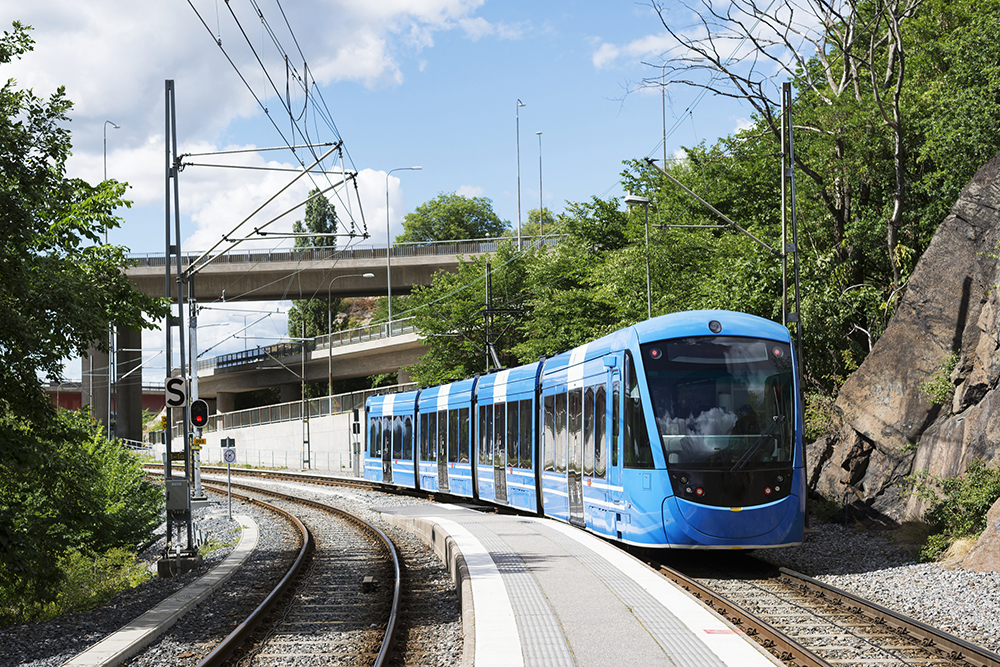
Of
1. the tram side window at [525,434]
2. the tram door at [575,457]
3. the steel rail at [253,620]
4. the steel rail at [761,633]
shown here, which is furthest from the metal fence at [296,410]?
the steel rail at [761,633]

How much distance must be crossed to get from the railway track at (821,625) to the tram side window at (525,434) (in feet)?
23.7

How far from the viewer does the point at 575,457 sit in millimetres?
17219

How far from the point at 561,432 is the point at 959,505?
6.63 metres

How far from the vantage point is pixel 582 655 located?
7969 mm

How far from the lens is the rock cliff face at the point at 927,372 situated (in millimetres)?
16984

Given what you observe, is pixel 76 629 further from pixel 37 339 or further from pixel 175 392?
pixel 175 392

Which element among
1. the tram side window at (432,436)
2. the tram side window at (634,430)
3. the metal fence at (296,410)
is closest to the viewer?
the tram side window at (634,430)

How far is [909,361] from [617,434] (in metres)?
7.65

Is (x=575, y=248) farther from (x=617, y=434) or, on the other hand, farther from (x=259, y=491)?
(x=617, y=434)

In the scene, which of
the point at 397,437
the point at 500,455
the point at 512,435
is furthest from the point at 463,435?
the point at 397,437

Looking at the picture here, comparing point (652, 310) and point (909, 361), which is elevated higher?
point (652, 310)

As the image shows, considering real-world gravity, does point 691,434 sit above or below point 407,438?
above

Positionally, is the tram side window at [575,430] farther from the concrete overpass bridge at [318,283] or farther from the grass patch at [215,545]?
the concrete overpass bridge at [318,283]

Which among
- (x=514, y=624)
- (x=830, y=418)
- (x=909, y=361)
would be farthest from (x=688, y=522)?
(x=830, y=418)
